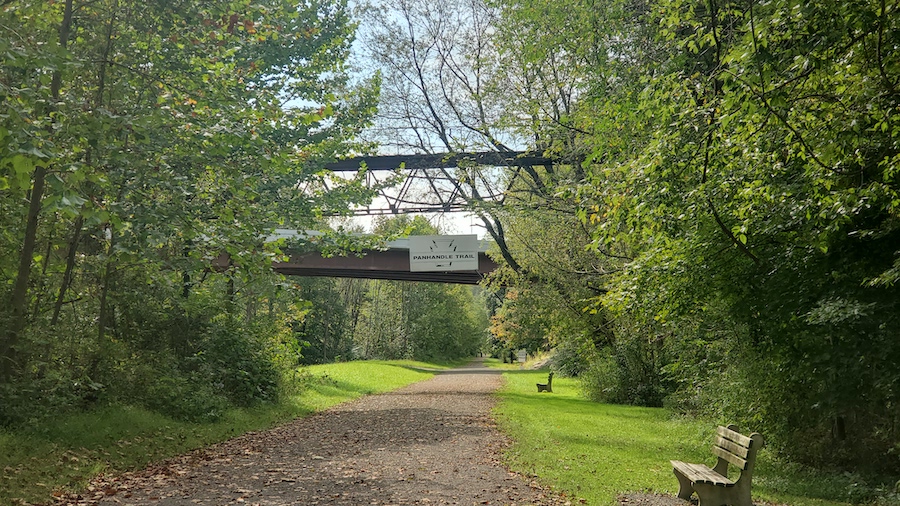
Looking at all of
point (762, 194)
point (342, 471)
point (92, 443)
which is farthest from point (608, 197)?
point (92, 443)

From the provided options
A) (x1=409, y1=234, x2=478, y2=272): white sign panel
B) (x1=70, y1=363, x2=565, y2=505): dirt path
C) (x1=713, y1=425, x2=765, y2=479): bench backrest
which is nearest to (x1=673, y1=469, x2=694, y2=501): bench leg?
(x1=713, y1=425, x2=765, y2=479): bench backrest

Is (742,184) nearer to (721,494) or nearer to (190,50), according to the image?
(721,494)

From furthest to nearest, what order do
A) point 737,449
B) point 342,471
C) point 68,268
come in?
point 68,268
point 342,471
point 737,449

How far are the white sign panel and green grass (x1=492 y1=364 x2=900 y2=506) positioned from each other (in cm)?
1144

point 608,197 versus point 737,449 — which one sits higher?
point 608,197

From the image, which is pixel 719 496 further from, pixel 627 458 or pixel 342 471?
pixel 342 471

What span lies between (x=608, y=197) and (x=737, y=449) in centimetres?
349

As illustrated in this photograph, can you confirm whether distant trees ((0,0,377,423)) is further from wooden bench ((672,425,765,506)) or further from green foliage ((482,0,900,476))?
wooden bench ((672,425,765,506))

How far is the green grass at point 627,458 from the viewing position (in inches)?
328

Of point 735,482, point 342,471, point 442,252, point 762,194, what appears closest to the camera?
point 735,482

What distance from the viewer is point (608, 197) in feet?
30.9

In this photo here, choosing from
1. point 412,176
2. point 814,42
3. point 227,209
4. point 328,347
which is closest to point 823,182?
point 814,42

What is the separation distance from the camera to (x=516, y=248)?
959 inches

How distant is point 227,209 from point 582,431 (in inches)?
330
